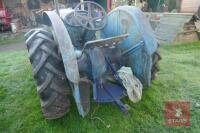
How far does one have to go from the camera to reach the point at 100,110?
258 cm

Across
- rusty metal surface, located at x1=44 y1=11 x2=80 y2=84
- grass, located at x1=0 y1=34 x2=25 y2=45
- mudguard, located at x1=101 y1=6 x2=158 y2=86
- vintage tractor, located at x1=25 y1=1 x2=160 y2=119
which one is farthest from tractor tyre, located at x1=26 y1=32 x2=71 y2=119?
grass, located at x1=0 y1=34 x2=25 y2=45

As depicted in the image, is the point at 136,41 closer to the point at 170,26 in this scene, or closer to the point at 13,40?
the point at 170,26

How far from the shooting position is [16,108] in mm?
2619

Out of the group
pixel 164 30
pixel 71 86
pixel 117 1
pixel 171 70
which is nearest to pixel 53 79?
pixel 71 86

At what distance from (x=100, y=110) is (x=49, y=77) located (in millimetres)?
803

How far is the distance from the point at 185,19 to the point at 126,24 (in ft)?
12.5

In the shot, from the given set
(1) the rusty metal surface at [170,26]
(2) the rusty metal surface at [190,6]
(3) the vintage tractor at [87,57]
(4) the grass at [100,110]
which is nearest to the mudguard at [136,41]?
(3) the vintage tractor at [87,57]

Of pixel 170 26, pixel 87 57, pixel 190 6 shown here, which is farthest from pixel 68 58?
pixel 190 6

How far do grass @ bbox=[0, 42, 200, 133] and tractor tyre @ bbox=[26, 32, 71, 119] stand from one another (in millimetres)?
293

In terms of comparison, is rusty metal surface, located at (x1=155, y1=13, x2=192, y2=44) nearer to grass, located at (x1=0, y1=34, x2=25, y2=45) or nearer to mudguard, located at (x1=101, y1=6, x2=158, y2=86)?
mudguard, located at (x1=101, y1=6, x2=158, y2=86)

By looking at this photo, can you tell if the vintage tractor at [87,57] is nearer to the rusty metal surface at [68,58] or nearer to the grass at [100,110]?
the rusty metal surface at [68,58]

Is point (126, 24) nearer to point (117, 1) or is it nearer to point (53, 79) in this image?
point (53, 79)

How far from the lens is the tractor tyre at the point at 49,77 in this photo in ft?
6.90

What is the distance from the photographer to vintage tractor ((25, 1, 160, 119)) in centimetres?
209
